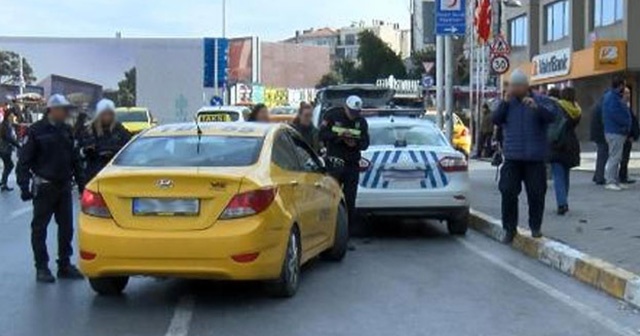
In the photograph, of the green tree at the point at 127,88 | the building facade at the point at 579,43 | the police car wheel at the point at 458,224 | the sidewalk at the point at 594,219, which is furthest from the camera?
the green tree at the point at 127,88

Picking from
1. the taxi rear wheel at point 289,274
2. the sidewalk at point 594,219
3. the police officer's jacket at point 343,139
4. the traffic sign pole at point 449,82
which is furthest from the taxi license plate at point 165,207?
the traffic sign pole at point 449,82

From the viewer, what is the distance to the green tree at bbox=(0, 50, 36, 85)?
2815 inches

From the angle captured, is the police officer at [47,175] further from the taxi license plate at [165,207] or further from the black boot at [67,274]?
the taxi license plate at [165,207]

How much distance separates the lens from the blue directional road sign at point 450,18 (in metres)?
20.8

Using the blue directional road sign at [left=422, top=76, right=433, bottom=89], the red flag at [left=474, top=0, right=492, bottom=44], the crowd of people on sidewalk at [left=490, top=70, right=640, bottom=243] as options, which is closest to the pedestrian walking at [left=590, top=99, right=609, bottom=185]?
the crowd of people on sidewalk at [left=490, top=70, right=640, bottom=243]

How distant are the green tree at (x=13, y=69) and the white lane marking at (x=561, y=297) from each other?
64.9 metres

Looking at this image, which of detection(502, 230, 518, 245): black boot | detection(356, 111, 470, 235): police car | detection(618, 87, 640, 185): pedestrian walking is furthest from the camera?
detection(618, 87, 640, 185): pedestrian walking

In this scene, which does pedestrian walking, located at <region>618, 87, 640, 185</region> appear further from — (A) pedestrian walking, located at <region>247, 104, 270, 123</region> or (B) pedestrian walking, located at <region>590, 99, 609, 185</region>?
(A) pedestrian walking, located at <region>247, 104, 270, 123</region>

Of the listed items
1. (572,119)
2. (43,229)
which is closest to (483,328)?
(43,229)

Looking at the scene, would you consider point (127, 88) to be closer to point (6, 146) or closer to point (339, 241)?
point (6, 146)

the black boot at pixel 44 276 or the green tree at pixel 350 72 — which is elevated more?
the green tree at pixel 350 72

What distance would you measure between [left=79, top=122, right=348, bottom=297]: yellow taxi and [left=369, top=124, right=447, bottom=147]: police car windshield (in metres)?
4.21

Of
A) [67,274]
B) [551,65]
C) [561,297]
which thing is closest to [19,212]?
[67,274]

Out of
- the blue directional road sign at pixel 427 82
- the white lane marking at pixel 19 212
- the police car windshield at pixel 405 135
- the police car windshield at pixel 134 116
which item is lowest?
the white lane marking at pixel 19 212
